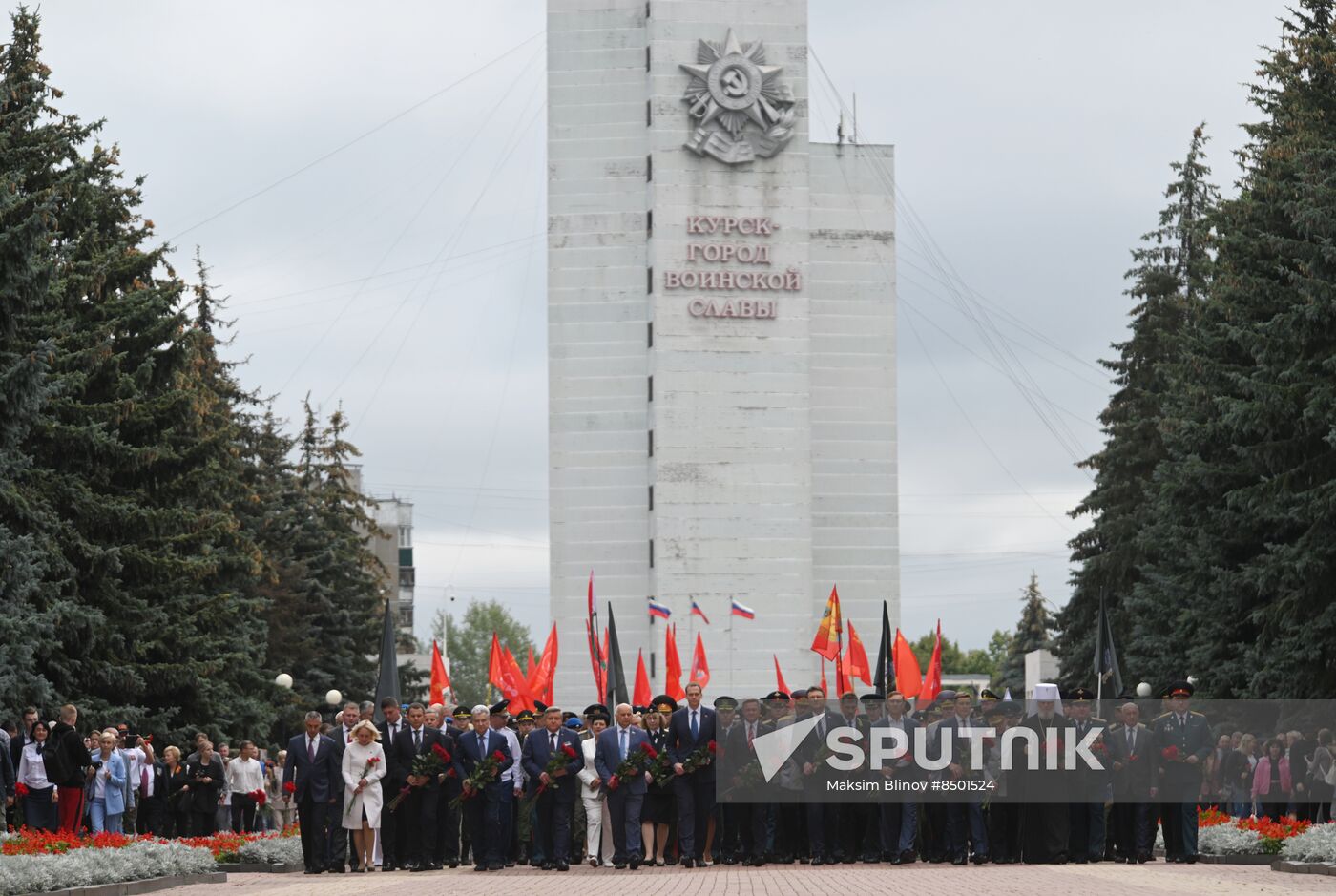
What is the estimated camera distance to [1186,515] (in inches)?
1727

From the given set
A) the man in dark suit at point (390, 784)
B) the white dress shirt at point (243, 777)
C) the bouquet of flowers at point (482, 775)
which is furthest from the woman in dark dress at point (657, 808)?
the white dress shirt at point (243, 777)

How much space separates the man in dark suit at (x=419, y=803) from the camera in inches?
955

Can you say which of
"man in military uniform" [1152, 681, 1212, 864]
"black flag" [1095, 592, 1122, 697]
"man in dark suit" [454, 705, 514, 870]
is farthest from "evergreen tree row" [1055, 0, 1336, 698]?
"man in dark suit" [454, 705, 514, 870]

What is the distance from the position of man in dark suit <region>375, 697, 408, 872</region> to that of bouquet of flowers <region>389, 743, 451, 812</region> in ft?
0.32

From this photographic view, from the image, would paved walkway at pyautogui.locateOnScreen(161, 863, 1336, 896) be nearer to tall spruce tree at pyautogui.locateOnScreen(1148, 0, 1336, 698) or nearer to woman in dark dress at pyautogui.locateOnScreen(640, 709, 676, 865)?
woman in dark dress at pyautogui.locateOnScreen(640, 709, 676, 865)

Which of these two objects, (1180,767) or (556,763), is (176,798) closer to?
(556,763)

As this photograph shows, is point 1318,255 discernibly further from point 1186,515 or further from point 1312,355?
point 1186,515

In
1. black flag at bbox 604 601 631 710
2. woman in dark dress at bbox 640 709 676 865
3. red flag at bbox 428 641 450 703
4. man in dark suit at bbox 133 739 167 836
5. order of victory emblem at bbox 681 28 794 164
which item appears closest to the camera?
woman in dark dress at bbox 640 709 676 865

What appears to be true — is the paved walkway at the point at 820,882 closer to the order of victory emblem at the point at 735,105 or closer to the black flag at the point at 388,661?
the black flag at the point at 388,661

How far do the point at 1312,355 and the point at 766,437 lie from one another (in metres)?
35.5

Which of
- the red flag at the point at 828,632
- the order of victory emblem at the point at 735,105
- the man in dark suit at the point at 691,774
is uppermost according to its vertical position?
the order of victory emblem at the point at 735,105

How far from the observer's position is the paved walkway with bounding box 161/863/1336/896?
18.9 metres

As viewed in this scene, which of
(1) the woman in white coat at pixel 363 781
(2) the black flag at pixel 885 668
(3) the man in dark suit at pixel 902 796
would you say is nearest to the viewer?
(1) the woman in white coat at pixel 363 781

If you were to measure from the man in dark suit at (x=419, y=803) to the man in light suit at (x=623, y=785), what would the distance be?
1.71 metres
